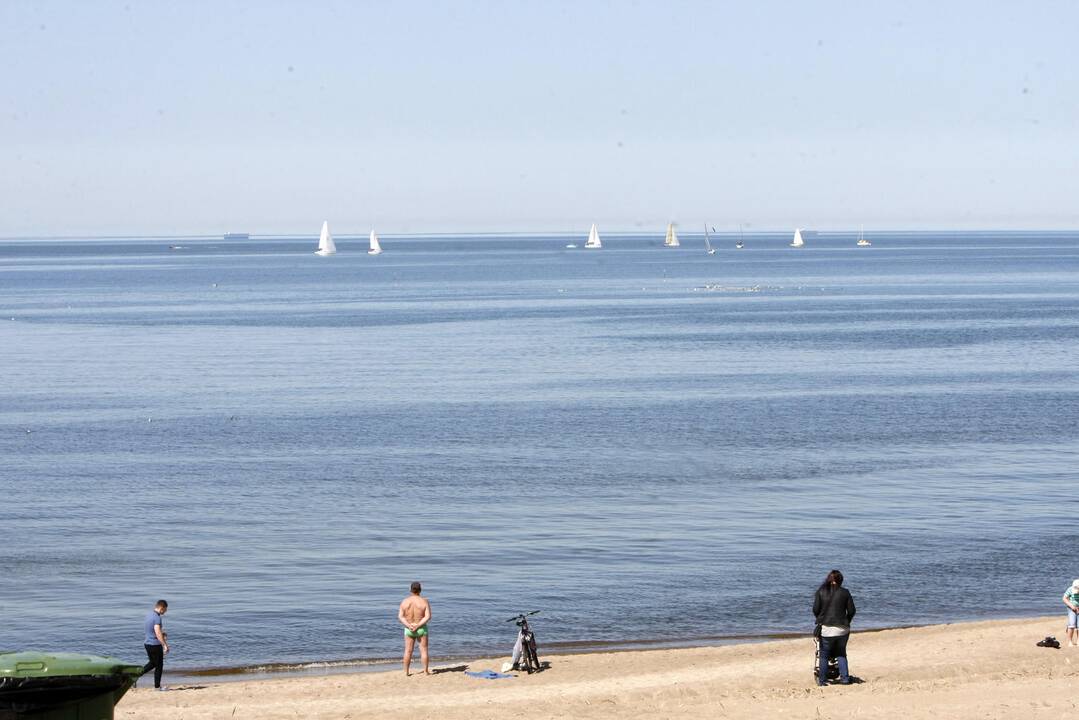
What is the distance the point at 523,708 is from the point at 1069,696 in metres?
8.03

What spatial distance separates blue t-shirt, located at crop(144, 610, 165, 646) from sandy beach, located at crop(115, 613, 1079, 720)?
3.04ft

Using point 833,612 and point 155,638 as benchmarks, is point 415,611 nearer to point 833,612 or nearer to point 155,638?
point 155,638

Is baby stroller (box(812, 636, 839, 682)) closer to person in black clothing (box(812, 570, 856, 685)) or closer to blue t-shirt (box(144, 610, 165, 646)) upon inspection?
person in black clothing (box(812, 570, 856, 685))

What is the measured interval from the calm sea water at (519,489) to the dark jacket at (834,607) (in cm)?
867

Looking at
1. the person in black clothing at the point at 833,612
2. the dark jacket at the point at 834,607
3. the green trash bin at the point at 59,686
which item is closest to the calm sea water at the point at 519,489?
the person in black clothing at the point at 833,612

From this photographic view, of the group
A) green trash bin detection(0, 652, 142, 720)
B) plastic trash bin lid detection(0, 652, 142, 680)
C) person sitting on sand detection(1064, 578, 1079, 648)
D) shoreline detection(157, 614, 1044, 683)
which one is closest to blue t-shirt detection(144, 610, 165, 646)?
A: shoreline detection(157, 614, 1044, 683)

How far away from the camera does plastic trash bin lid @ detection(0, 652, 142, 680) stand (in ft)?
55.7

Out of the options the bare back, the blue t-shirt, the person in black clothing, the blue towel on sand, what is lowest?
the blue towel on sand

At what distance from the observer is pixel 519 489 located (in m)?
47.7

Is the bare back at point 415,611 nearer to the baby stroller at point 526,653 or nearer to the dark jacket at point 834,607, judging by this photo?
the baby stroller at point 526,653

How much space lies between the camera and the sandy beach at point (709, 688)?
2133 cm

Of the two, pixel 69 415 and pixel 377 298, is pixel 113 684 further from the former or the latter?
pixel 377 298

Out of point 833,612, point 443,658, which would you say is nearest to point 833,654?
point 833,612

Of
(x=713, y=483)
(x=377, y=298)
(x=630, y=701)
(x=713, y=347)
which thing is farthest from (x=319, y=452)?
(x=377, y=298)
